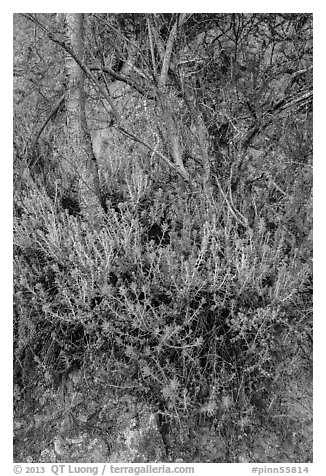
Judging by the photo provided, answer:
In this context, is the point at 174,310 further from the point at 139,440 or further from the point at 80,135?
the point at 80,135

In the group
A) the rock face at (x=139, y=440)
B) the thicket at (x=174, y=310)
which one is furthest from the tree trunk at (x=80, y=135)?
the rock face at (x=139, y=440)

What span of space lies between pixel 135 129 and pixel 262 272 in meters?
2.34

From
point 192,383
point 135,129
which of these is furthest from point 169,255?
point 135,129

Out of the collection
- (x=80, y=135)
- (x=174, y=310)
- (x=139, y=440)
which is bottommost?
(x=139, y=440)

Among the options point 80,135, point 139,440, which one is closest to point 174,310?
point 139,440

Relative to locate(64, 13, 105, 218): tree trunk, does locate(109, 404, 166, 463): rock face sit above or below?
below

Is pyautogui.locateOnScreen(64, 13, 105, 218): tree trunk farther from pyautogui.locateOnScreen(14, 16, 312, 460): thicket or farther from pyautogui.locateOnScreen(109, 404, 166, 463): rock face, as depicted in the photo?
pyautogui.locateOnScreen(109, 404, 166, 463): rock face

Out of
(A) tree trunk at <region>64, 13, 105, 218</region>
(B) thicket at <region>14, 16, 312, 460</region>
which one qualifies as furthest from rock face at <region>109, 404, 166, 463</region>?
(A) tree trunk at <region>64, 13, 105, 218</region>

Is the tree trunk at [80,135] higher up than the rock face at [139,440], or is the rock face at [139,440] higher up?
the tree trunk at [80,135]

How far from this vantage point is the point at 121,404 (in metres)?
2.66

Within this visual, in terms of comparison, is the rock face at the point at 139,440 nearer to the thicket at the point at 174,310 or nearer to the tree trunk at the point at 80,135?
the thicket at the point at 174,310

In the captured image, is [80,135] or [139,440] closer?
[139,440]

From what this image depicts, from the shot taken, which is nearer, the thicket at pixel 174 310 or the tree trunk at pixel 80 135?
the thicket at pixel 174 310
